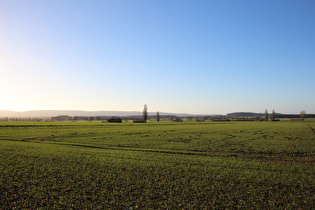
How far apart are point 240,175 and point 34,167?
14676mm

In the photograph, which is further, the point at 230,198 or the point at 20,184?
the point at 20,184

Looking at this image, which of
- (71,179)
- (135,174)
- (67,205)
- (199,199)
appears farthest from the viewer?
(135,174)

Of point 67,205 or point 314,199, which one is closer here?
point 67,205

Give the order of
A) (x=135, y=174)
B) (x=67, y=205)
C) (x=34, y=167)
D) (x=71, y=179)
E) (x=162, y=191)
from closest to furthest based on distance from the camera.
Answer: (x=67, y=205) → (x=162, y=191) → (x=71, y=179) → (x=135, y=174) → (x=34, y=167)

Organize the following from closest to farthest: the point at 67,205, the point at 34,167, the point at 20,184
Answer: the point at 67,205
the point at 20,184
the point at 34,167

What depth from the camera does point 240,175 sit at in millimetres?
13281

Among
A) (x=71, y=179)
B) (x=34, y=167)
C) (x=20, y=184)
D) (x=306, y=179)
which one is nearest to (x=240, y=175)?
(x=306, y=179)

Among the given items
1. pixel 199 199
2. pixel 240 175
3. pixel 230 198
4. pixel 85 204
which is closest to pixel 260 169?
pixel 240 175

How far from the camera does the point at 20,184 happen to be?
1102 centimetres

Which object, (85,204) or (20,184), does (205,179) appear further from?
(20,184)

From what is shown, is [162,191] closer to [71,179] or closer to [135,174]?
[135,174]

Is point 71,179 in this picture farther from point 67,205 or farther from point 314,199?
point 314,199

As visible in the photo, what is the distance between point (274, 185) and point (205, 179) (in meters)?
3.85

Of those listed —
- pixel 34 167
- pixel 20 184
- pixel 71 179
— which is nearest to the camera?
pixel 20 184
